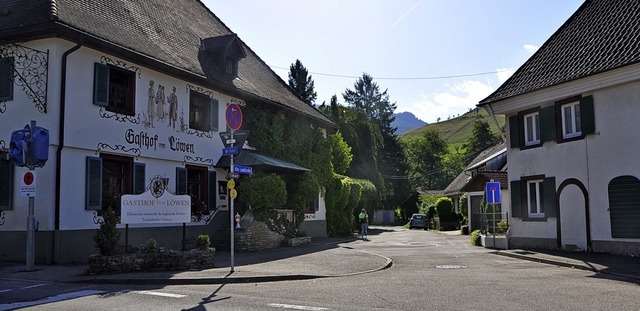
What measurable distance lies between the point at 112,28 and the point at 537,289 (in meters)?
14.5

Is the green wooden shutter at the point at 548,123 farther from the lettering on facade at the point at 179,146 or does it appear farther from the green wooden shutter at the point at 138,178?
the green wooden shutter at the point at 138,178

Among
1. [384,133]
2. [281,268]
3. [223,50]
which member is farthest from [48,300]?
[384,133]

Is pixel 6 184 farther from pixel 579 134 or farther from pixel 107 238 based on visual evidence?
pixel 579 134

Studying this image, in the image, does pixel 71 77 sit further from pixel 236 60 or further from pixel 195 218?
pixel 236 60

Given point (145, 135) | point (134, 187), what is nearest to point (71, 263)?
point (134, 187)

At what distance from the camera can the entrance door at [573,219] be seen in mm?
18922

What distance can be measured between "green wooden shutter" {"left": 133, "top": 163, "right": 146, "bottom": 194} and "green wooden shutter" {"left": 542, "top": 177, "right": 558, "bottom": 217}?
14.2m

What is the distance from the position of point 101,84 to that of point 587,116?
15.6 m

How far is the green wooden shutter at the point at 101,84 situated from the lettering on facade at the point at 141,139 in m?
1.38

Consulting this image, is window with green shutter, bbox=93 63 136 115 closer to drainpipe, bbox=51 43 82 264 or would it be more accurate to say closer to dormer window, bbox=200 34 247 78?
drainpipe, bbox=51 43 82 264

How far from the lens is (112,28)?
1781cm

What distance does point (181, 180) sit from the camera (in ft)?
66.0

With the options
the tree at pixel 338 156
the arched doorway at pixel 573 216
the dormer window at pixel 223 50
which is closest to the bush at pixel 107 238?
the dormer window at pixel 223 50

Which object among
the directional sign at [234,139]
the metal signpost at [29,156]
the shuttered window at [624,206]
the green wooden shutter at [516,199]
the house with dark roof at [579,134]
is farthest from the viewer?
the green wooden shutter at [516,199]
